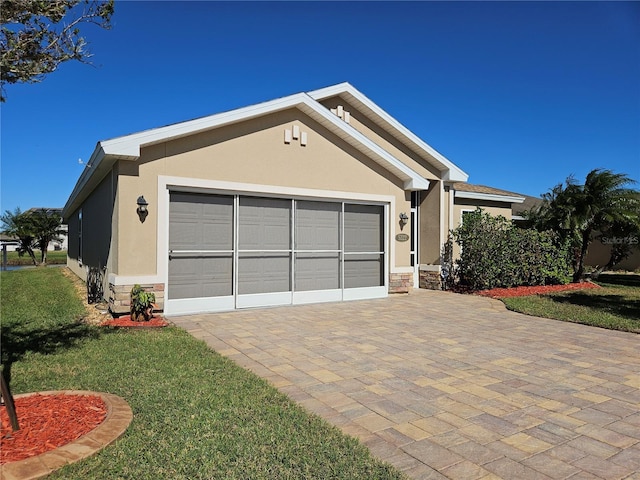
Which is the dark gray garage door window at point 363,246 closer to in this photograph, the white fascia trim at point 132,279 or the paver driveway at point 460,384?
the paver driveway at point 460,384

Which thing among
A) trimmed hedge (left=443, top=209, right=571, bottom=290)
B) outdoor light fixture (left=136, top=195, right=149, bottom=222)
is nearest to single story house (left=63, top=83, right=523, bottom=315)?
outdoor light fixture (left=136, top=195, right=149, bottom=222)

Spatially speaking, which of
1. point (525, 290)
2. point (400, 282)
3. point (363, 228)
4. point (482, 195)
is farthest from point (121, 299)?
point (482, 195)

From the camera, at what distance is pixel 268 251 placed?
9.60 meters

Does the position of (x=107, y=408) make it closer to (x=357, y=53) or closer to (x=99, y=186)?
(x=99, y=186)

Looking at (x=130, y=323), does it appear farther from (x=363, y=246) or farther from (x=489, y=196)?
(x=489, y=196)

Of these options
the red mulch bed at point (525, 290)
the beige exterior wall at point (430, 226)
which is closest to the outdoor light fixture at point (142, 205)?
the beige exterior wall at point (430, 226)

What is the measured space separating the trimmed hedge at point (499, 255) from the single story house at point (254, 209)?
7.52 feet

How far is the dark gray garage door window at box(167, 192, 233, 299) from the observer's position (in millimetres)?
8562

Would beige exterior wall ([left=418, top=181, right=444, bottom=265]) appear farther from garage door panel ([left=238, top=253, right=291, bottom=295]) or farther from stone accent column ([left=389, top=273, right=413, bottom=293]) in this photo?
garage door panel ([left=238, top=253, right=291, bottom=295])

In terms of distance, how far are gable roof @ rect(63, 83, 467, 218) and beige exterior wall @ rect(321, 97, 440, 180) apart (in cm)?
23

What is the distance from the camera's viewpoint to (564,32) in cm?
1018

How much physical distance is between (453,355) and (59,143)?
1472cm

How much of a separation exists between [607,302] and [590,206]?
15.3ft

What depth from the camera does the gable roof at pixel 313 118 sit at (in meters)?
7.78
